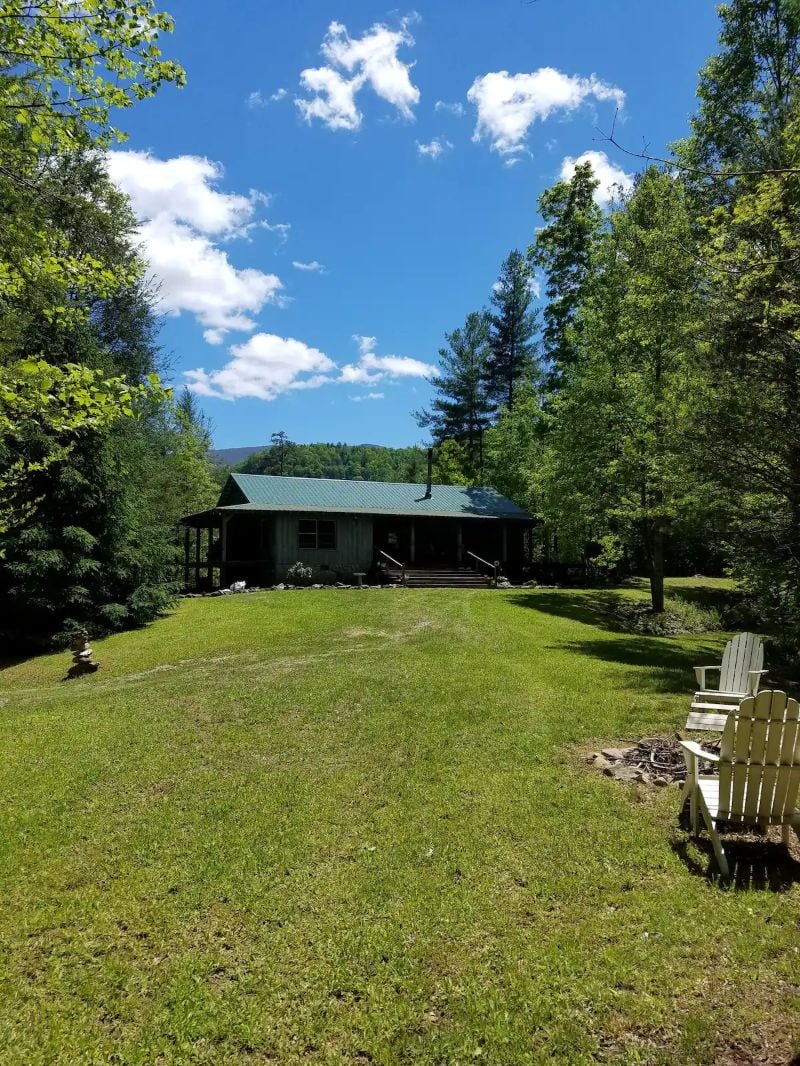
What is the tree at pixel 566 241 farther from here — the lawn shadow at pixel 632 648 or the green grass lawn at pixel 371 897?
the green grass lawn at pixel 371 897

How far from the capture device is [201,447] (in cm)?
4316

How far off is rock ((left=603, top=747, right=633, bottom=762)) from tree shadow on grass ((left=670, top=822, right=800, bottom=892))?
1.33 m

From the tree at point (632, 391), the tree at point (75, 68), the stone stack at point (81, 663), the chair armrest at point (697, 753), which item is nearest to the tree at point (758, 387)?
the tree at point (632, 391)

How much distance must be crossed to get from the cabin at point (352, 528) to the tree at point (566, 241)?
8372mm

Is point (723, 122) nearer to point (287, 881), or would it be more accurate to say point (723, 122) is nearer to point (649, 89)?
point (649, 89)

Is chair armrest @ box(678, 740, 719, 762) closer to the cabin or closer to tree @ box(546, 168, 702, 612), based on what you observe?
tree @ box(546, 168, 702, 612)

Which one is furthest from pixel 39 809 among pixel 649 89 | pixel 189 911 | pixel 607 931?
pixel 649 89

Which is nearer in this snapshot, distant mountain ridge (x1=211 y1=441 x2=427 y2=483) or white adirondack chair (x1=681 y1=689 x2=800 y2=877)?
white adirondack chair (x1=681 y1=689 x2=800 y2=877)

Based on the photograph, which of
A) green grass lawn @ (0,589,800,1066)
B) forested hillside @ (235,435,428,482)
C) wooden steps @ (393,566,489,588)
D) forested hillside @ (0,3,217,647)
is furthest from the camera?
forested hillside @ (235,435,428,482)

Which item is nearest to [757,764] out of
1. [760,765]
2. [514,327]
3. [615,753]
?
[760,765]

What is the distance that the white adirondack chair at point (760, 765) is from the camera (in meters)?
3.92

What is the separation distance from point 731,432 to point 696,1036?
975cm

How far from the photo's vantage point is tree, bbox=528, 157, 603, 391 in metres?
28.6

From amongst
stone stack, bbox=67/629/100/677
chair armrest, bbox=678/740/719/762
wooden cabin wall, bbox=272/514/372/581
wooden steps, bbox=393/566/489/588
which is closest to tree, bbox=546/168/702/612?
wooden steps, bbox=393/566/489/588
